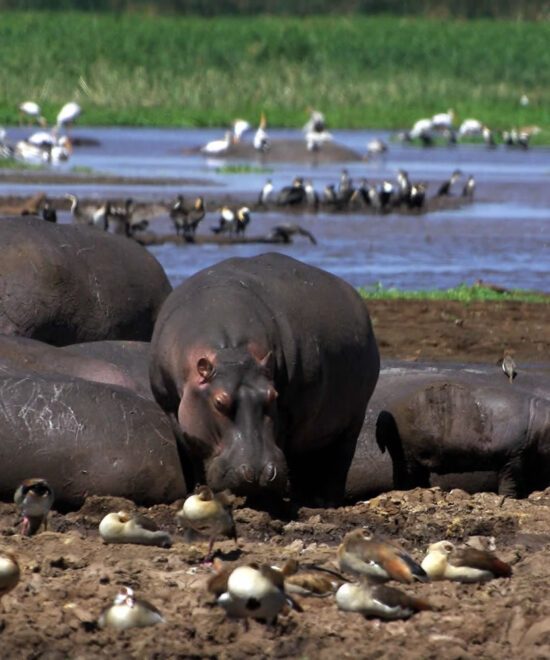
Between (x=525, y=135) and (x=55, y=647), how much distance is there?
40.6 metres

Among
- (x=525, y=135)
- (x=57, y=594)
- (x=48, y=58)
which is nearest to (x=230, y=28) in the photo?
(x=48, y=58)

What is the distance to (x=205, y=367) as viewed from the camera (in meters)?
Result: 7.87

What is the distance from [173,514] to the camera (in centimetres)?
801

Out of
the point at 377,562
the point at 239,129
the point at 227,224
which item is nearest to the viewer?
the point at 377,562

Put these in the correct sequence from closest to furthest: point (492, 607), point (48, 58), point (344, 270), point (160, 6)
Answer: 1. point (492, 607)
2. point (344, 270)
3. point (48, 58)
4. point (160, 6)

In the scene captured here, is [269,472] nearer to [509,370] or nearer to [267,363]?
[267,363]

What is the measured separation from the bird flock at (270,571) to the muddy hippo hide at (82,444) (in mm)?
580

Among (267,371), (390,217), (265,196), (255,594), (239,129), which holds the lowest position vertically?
(239,129)

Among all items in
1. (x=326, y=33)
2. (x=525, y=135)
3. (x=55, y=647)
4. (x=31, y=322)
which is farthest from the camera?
(x=326, y=33)

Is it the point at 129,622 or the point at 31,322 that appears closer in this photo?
the point at 129,622

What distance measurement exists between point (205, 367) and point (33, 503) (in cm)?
100

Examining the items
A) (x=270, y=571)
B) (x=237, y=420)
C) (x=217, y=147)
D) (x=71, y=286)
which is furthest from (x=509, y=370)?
(x=217, y=147)

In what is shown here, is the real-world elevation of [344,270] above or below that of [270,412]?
below

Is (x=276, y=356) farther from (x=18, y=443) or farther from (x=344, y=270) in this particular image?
(x=344, y=270)
